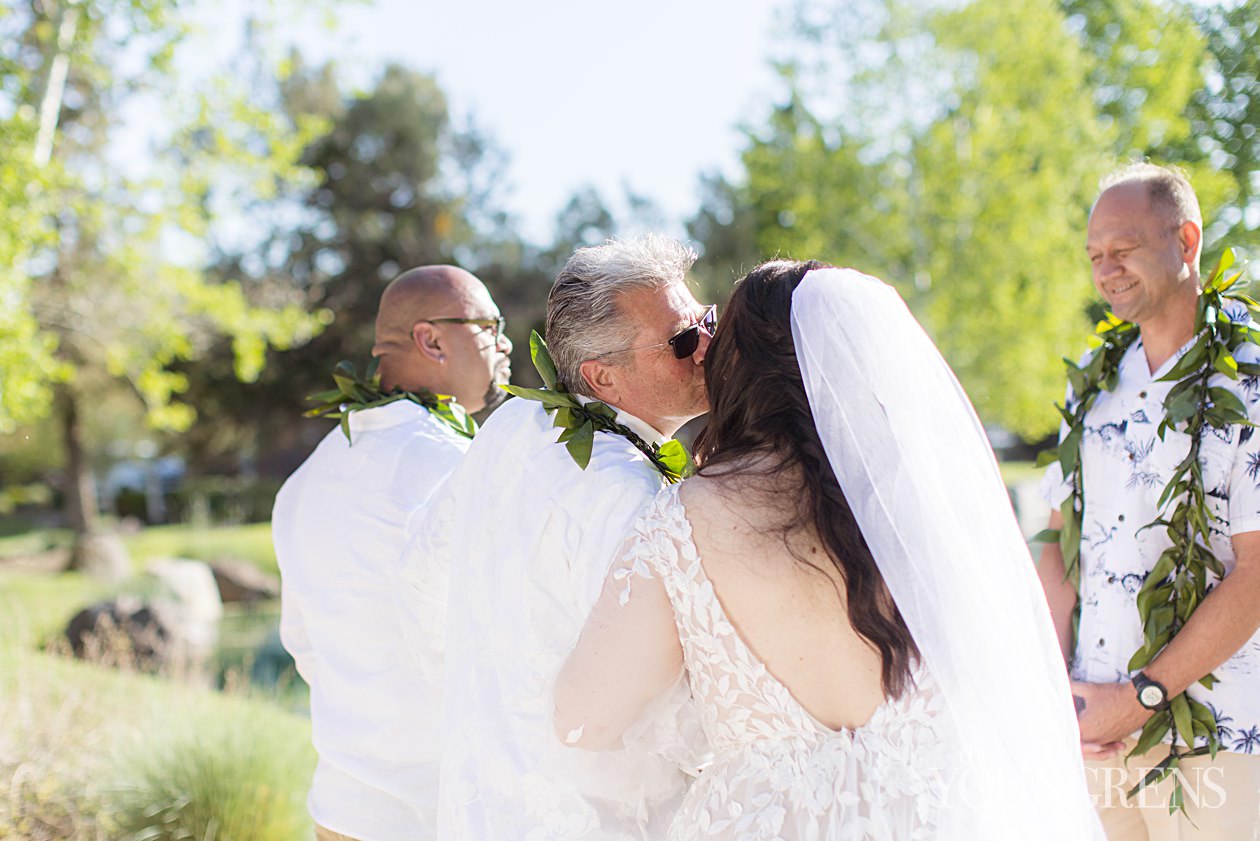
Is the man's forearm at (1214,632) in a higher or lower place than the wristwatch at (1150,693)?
higher

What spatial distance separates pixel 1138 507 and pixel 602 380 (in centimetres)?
163

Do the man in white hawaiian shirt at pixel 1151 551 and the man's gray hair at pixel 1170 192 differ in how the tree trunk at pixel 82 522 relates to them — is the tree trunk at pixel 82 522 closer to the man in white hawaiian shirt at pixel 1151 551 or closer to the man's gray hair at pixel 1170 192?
the man in white hawaiian shirt at pixel 1151 551

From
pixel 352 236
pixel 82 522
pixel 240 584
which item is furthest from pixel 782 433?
pixel 352 236

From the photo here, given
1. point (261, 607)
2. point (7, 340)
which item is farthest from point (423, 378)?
point (261, 607)

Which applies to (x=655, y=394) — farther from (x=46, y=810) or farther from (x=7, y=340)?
(x=7, y=340)

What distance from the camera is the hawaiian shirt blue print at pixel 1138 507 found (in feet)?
8.73

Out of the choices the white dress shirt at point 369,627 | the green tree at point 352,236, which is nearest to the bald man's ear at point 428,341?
the white dress shirt at point 369,627

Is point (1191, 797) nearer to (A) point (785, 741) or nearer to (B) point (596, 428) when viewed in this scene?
(A) point (785, 741)

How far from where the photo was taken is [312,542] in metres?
2.81

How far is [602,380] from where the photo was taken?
222cm

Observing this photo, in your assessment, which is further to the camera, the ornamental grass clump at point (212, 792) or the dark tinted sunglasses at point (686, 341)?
the ornamental grass clump at point (212, 792)

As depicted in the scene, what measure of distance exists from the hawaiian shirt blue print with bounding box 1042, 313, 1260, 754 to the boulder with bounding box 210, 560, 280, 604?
14731 mm

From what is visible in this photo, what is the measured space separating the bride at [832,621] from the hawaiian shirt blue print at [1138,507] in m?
1.09

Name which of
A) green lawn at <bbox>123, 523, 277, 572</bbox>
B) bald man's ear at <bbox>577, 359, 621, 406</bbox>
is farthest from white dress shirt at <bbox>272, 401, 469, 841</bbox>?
green lawn at <bbox>123, 523, 277, 572</bbox>
